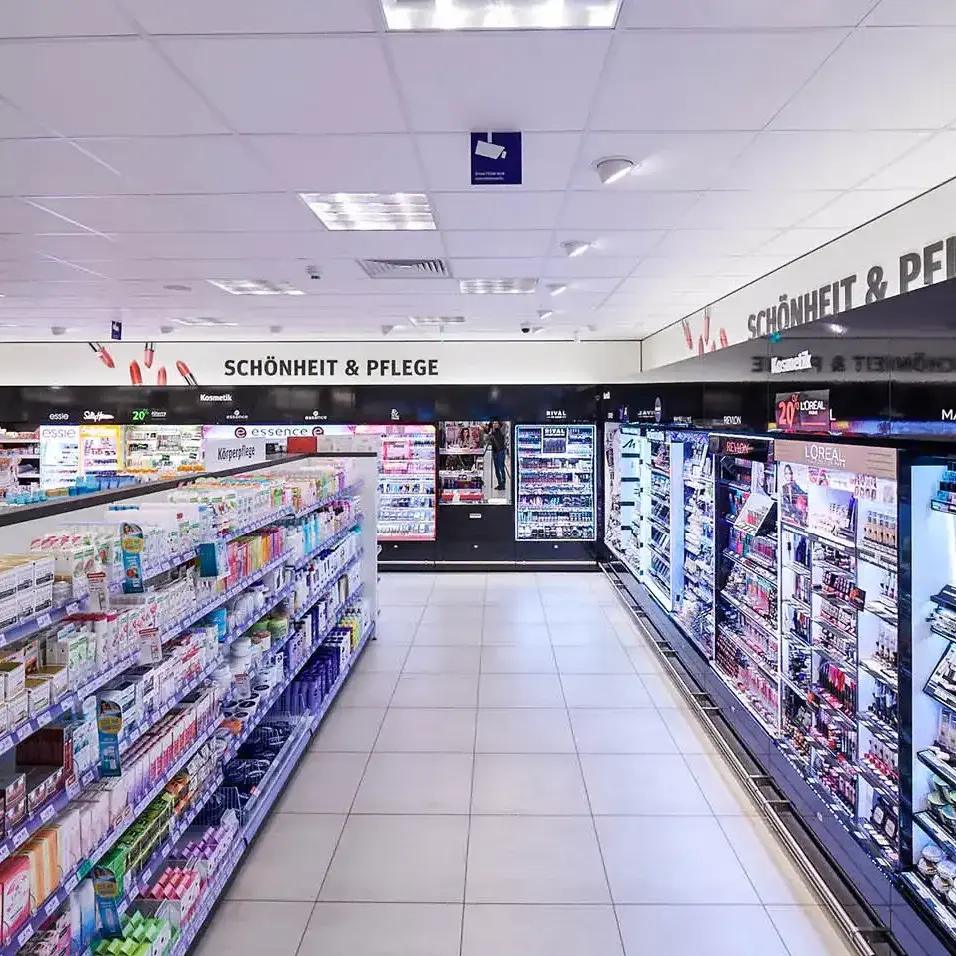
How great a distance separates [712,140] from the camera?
135 inches

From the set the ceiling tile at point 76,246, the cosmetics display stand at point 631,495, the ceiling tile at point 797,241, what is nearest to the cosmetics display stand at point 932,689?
the ceiling tile at point 797,241

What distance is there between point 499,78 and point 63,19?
144 cm

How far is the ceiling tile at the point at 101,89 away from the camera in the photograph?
2.60 m

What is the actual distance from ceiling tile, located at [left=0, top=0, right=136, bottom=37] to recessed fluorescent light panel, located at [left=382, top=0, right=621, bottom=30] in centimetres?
85

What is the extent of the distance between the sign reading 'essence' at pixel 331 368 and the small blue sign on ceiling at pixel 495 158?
770 cm

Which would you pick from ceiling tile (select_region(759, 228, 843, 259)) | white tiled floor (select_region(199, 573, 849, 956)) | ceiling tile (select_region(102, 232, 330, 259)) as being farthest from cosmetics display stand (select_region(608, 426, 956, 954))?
ceiling tile (select_region(102, 232, 330, 259))

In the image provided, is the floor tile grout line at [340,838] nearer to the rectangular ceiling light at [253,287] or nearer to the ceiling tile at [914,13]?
the rectangular ceiling light at [253,287]

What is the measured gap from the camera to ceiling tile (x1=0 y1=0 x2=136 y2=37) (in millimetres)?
2312

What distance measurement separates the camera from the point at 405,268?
20.0 ft

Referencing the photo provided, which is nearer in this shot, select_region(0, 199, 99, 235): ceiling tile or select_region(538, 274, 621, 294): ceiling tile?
select_region(0, 199, 99, 235): ceiling tile

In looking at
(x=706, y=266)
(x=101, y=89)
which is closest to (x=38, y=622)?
(x=101, y=89)

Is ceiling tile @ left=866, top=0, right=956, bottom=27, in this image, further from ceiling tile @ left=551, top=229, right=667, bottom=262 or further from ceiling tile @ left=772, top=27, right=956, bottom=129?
ceiling tile @ left=551, top=229, right=667, bottom=262

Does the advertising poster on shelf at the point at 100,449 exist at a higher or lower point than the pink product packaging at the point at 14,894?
higher

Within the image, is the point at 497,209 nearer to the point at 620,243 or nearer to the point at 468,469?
the point at 620,243
